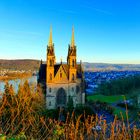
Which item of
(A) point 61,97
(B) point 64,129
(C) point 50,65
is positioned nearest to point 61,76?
(C) point 50,65

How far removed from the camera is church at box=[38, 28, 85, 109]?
3609 cm

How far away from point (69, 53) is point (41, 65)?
4032mm

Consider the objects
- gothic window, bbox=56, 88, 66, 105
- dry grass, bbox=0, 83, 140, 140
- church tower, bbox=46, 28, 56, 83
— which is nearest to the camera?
dry grass, bbox=0, 83, 140, 140

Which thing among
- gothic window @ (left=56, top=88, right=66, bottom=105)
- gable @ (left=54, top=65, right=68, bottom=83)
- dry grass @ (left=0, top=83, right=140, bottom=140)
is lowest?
gothic window @ (left=56, top=88, right=66, bottom=105)

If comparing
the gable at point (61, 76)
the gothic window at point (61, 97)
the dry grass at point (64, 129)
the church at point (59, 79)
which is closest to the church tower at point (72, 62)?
the church at point (59, 79)

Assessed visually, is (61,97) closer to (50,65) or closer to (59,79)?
(59,79)

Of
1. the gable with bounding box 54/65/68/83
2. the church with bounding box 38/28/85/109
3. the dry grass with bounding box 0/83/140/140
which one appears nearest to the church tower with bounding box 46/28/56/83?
the church with bounding box 38/28/85/109

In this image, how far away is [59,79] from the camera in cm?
3662

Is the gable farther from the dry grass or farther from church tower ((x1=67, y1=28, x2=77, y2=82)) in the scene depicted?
the dry grass

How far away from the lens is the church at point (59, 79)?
36094mm

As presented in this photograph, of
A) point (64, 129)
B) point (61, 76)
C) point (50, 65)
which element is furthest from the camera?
point (61, 76)

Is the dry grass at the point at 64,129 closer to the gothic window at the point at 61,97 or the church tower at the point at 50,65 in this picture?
the church tower at the point at 50,65

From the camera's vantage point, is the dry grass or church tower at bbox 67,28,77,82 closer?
the dry grass

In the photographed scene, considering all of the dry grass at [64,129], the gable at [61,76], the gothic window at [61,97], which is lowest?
the gothic window at [61,97]
